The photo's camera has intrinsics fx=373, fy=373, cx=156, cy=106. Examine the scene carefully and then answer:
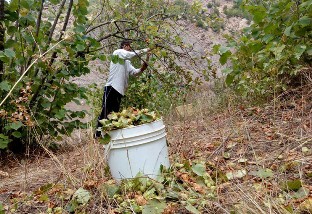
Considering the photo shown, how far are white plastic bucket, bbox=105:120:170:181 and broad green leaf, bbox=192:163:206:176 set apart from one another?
0.20 metres

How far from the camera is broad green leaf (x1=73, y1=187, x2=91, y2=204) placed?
6.02ft

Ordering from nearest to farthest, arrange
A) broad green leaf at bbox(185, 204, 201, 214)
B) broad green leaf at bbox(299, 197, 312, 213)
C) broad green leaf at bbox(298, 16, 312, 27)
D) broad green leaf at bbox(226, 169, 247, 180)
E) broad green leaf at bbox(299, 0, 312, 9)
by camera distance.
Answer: broad green leaf at bbox(299, 197, 312, 213) < broad green leaf at bbox(185, 204, 201, 214) < broad green leaf at bbox(226, 169, 247, 180) < broad green leaf at bbox(299, 0, 312, 9) < broad green leaf at bbox(298, 16, 312, 27)

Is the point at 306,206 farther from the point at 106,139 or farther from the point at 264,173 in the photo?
the point at 106,139

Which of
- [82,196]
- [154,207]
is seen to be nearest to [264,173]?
[154,207]

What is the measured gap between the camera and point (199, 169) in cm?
204

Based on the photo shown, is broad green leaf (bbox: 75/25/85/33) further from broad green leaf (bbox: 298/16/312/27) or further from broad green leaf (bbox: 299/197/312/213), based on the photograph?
broad green leaf (bbox: 299/197/312/213)

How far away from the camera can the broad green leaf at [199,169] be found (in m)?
2.02

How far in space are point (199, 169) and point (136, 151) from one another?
14.2 inches

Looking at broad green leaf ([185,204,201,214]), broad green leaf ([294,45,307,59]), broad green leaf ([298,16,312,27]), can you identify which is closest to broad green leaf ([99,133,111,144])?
broad green leaf ([185,204,201,214])

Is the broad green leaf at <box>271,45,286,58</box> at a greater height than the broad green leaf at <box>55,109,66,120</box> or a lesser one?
greater

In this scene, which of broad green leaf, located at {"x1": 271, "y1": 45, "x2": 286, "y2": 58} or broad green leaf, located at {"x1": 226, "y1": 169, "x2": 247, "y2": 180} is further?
broad green leaf, located at {"x1": 271, "y1": 45, "x2": 286, "y2": 58}

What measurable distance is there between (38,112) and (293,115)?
2494mm

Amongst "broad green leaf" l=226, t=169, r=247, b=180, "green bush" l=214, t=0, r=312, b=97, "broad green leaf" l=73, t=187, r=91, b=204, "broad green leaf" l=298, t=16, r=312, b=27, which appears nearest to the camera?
"broad green leaf" l=73, t=187, r=91, b=204

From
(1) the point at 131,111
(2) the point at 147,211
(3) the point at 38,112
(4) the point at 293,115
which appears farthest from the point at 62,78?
(2) the point at 147,211
